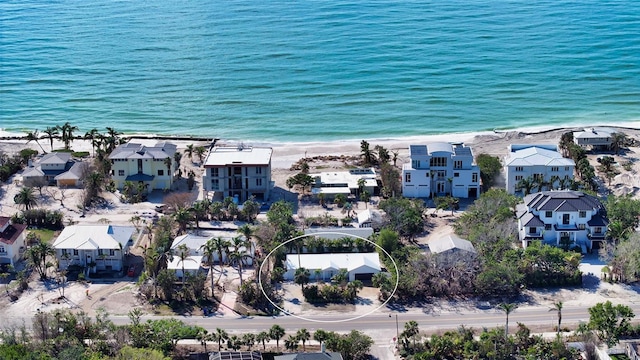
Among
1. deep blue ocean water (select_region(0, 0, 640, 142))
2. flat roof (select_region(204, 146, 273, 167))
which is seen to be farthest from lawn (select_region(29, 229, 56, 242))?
deep blue ocean water (select_region(0, 0, 640, 142))

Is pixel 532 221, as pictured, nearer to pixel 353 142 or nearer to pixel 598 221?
pixel 598 221

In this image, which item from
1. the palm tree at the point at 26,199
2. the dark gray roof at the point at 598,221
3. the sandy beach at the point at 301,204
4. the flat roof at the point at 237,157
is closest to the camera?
the sandy beach at the point at 301,204

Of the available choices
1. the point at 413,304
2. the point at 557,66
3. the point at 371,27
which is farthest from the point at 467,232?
the point at 371,27

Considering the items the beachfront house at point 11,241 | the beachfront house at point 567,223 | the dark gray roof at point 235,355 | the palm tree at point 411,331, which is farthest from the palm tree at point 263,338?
the beachfront house at point 567,223

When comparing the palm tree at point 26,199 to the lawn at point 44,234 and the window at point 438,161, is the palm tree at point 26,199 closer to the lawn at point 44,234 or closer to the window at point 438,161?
the lawn at point 44,234

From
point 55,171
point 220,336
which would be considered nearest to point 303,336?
point 220,336

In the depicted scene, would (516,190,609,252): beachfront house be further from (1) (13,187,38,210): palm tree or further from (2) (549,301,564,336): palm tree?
(1) (13,187,38,210): palm tree

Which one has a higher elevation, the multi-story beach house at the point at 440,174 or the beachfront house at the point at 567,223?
A: the multi-story beach house at the point at 440,174

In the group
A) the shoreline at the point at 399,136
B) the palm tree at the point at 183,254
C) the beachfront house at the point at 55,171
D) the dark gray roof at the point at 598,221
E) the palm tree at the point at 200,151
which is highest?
the shoreline at the point at 399,136
